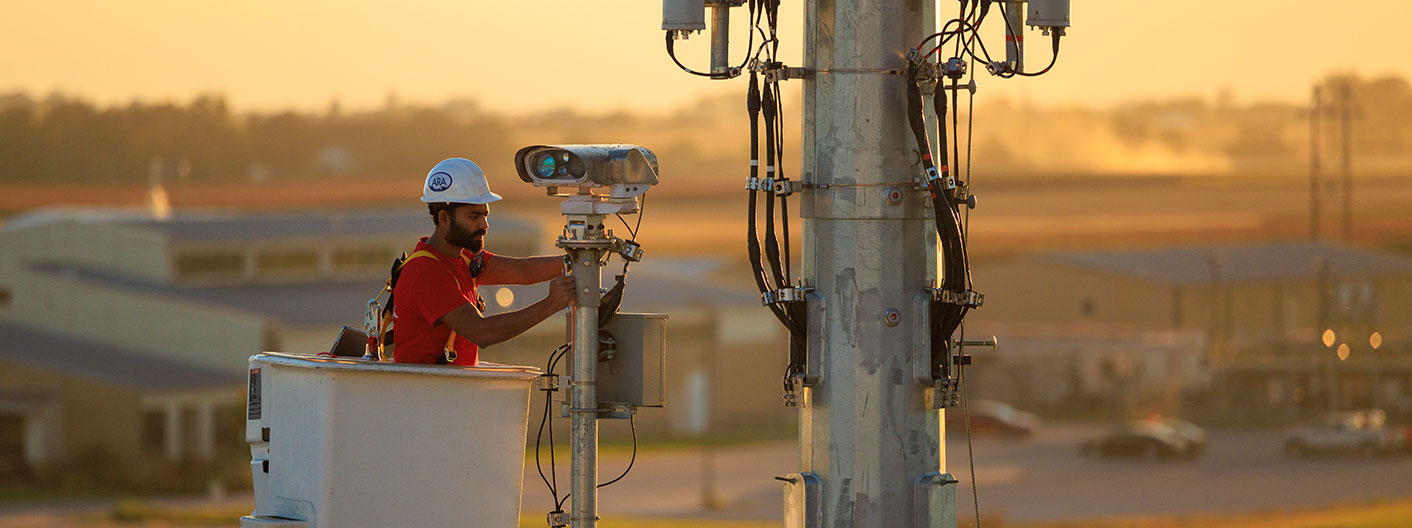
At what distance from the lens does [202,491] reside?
58.3 m

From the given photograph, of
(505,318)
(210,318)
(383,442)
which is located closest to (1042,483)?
(210,318)

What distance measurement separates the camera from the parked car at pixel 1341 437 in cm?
7119

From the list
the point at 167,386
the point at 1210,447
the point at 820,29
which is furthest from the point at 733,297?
the point at 820,29

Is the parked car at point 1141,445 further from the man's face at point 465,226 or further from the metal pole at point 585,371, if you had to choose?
the metal pole at point 585,371

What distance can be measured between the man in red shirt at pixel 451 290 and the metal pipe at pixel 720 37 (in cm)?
126

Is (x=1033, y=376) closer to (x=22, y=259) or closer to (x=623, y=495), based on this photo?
(x=623, y=495)

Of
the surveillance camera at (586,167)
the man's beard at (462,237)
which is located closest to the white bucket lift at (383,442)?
the man's beard at (462,237)

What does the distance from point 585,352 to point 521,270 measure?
3.57 ft

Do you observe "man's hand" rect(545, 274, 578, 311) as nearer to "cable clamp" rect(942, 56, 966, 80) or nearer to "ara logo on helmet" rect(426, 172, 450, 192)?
"ara logo on helmet" rect(426, 172, 450, 192)

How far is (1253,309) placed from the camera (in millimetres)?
92625

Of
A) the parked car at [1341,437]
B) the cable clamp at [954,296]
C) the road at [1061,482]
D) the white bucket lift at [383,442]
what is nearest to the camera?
the white bucket lift at [383,442]

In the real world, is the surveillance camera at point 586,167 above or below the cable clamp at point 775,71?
below

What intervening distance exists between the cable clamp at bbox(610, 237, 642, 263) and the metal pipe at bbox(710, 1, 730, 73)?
94 centimetres

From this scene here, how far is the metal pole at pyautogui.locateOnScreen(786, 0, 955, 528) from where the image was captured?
30.8 feet
